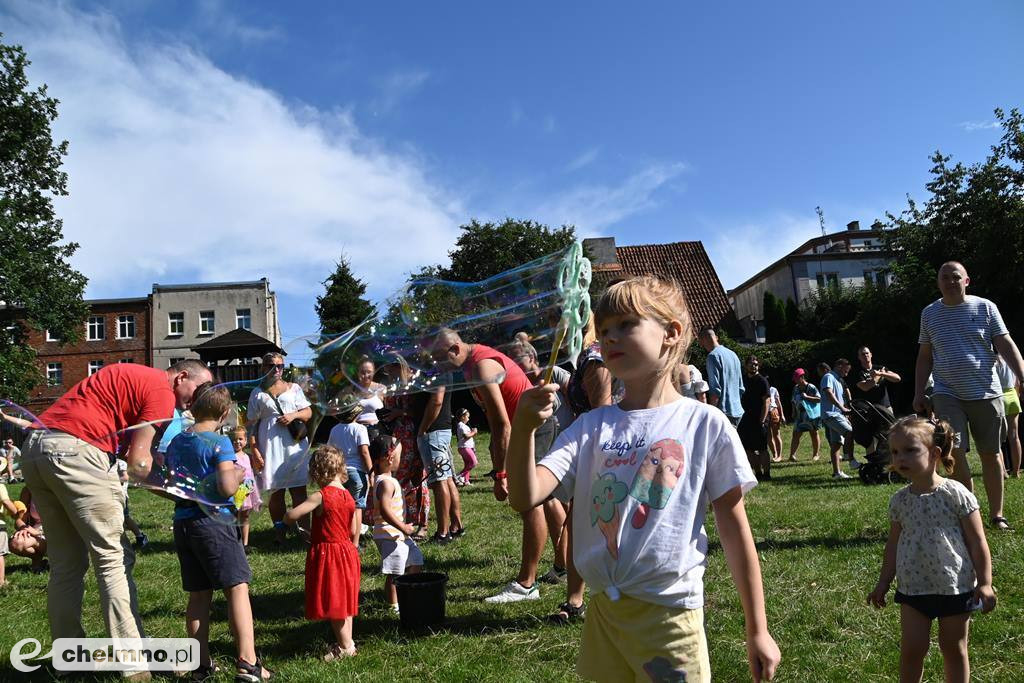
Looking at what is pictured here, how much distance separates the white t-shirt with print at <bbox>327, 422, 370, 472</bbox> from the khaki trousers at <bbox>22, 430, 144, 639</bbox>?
109 inches

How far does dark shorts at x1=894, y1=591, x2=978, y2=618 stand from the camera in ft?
9.63

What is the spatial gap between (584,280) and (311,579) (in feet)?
9.01

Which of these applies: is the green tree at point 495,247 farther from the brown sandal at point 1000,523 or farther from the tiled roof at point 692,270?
the brown sandal at point 1000,523

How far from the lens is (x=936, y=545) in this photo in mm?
3004

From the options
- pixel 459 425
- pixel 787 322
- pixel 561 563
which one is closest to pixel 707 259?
pixel 787 322

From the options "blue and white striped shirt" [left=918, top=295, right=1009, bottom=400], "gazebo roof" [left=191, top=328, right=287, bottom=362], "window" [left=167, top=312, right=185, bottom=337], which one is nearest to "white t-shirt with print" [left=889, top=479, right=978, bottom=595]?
"blue and white striped shirt" [left=918, top=295, right=1009, bottom=400]

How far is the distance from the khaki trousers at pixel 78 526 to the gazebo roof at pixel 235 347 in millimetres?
35625

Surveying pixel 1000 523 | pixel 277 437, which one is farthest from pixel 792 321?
pixel 277 437

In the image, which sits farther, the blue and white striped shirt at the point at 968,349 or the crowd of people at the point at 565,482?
the blue and white striped shirt at the point at 968,349

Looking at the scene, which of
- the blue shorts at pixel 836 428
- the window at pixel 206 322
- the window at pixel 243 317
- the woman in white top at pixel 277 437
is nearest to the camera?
the woman in white top at pixel 277 437

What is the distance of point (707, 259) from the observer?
136 feet

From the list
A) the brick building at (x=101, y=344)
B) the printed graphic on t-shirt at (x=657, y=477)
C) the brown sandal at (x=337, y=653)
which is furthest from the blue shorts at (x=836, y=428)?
the brick building at (x=101, y=344)

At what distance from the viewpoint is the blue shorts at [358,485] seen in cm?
709

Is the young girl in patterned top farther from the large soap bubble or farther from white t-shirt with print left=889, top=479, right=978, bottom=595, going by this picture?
the large soap bubble
